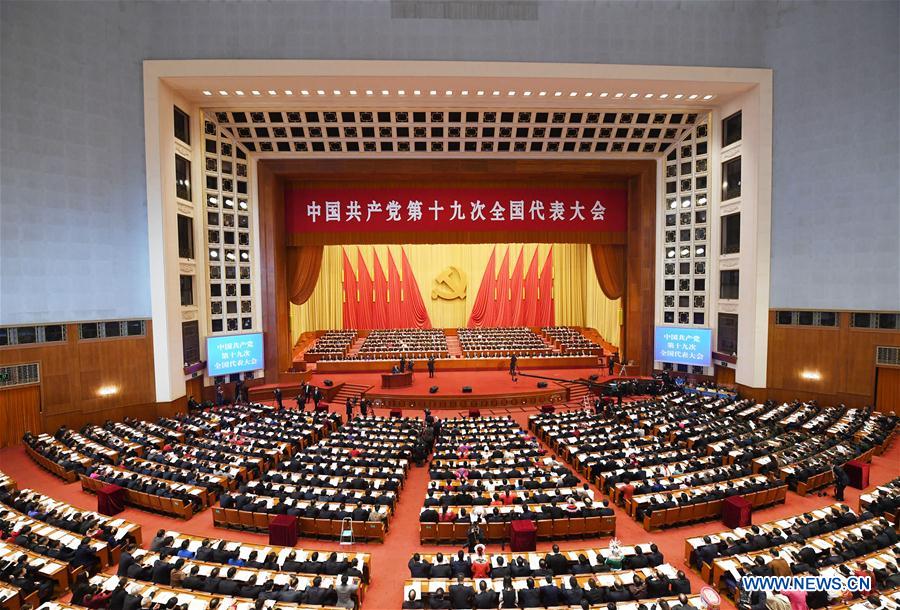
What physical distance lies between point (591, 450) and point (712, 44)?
1541cm

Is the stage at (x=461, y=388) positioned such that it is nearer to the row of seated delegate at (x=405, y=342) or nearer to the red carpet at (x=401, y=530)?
the row of seated delegate at (x=405, y=342)

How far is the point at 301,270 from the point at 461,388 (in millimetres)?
9966

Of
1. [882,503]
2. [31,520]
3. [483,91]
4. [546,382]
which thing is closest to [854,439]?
[882,503]

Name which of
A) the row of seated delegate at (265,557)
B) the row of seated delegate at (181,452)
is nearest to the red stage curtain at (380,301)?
the row of seated delegate at (181,452)

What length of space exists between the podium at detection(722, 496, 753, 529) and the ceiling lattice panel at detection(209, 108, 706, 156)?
15679mm

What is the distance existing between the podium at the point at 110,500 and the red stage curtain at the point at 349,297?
73.3 feet

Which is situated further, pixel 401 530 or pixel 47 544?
pixel 401 530

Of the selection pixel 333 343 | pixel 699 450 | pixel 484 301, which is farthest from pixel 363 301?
pixel 699 450

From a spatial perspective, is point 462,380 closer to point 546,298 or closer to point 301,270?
point 301,270

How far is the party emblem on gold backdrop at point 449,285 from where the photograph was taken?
106ft

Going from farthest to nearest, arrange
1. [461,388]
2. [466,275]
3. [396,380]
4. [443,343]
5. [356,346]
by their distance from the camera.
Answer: [466,275] → [356,346] → [443,343] → [396,380] → [461,388]

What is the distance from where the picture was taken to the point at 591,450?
11.5 m

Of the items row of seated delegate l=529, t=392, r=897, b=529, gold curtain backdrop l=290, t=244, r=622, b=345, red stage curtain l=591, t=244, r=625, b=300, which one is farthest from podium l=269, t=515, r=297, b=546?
gold curtain backdrop l=290, t=244, r=622, b=345

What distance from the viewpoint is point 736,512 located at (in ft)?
27.8
